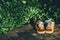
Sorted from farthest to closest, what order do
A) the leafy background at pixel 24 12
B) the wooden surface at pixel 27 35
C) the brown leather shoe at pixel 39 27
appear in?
1. the leafy background at pixel 24 12
2. the brown leather shoe at pixel 39 27
3. the wooden surface at pixel 27 35

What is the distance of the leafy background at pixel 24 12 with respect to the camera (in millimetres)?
6816

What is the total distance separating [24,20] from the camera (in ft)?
22.9

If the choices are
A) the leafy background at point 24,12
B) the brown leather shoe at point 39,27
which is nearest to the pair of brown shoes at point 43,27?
the brown leather shoe at point 39,27

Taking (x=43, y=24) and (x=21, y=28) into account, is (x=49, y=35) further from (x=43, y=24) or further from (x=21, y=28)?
(x=21, y=28)

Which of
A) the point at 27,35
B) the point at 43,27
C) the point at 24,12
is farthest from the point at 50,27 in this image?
the point at 24,12

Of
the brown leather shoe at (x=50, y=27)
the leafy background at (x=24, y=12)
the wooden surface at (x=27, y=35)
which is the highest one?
the leafy background at (x=24, y=12)

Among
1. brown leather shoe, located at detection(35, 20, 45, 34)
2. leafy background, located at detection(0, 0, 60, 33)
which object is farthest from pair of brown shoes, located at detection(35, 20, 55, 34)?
leafy background, located at detection(0, 0, 60, 33)

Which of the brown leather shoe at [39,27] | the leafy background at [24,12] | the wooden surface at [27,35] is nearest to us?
the wooden surface at [27,35]

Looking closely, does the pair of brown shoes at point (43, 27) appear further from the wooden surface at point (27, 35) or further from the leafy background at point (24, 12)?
the leafy background at point (24, 12)

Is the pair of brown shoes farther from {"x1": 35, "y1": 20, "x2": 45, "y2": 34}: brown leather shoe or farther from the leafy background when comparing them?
the leafy background

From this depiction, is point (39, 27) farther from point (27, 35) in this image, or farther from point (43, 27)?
point (27, 35)

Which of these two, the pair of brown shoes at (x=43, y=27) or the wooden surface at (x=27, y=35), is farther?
the pair of brown shoes at (x=43, y=27)

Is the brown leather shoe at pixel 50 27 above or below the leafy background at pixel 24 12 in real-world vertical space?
below

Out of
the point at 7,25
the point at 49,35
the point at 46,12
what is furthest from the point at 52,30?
the point at 7,25
